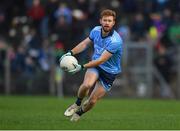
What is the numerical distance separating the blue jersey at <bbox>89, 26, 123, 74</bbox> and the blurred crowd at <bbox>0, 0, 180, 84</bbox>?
12.3 m

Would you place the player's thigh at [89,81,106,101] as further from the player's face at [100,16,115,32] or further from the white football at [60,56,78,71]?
the player's face at [100,16,115,32]

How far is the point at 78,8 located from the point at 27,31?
7.83 ft

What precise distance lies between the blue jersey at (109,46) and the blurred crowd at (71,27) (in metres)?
12.3

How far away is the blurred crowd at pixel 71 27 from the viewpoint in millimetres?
28203

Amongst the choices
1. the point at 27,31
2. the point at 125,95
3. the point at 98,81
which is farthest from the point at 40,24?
the point at 98,81

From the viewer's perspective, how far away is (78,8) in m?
29.6

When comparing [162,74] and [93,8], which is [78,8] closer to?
[93,8]

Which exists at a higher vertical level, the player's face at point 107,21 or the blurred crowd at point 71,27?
the player's face at point 107,21

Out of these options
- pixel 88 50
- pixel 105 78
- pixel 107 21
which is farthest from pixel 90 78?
pixel 88 50

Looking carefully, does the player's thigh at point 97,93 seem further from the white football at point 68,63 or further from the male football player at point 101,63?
the white football at point 68,63

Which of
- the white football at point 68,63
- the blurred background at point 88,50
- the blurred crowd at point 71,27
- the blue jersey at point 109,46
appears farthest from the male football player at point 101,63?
the blurred background at point 88,50

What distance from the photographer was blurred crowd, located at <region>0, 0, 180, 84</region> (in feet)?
92.5

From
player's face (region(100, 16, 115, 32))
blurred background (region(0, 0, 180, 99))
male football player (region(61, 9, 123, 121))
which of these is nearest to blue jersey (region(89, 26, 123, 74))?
male football player (region(61, 9, 123, 121))

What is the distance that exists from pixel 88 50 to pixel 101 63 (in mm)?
13062
